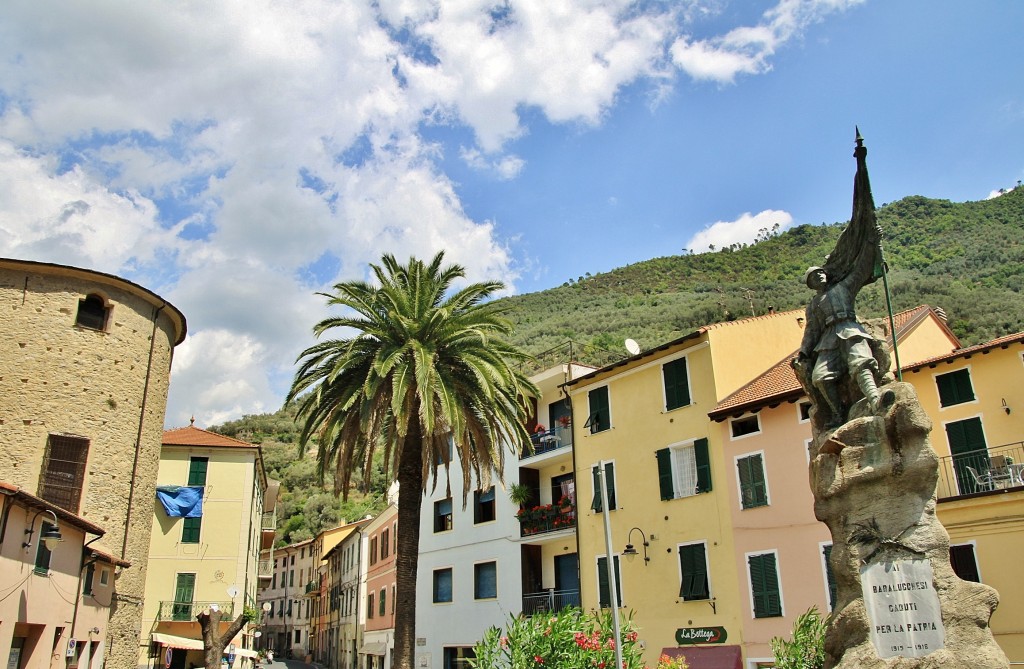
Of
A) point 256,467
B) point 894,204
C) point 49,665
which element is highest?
point 894,204

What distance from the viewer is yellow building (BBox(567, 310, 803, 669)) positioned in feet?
76.4

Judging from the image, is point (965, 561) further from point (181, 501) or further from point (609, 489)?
point (181, 501)

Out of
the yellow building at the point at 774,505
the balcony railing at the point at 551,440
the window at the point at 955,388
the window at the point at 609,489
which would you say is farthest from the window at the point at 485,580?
the window at the point at 955,388

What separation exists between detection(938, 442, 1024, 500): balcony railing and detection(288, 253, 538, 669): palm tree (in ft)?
36.7

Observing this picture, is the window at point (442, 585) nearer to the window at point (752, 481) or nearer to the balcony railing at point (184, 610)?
the balcony railing at point (184, 610)

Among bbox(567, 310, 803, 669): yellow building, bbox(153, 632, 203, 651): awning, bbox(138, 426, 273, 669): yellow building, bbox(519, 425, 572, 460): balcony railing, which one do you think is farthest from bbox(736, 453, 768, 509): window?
bbox(153, 632, 203, 651): awning

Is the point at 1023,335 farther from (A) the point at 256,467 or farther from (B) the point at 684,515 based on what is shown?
(A) the point at 256,467

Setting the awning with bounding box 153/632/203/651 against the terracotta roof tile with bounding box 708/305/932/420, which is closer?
the terracotta roof tile with bounding box 708/305/932/420

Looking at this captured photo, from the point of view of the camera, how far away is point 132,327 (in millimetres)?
28344

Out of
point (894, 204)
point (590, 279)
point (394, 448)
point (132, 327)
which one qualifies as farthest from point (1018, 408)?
point (590, 279)

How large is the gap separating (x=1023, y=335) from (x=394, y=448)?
53.6 ft

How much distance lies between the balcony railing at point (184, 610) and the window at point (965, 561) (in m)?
28.8

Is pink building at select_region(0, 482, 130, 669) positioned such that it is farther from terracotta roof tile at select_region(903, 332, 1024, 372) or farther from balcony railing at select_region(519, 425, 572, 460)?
terracotta roof tile at select_region(903, 332, 1024, 372)

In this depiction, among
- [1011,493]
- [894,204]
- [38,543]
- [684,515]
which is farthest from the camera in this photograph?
[894,204]
